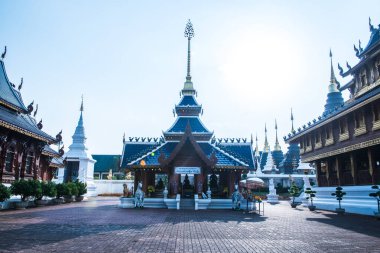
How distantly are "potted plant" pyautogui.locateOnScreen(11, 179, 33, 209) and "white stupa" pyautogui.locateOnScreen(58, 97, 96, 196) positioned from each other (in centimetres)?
2229

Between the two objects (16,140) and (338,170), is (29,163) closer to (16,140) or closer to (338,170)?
(16,140)

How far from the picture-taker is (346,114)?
2006cm

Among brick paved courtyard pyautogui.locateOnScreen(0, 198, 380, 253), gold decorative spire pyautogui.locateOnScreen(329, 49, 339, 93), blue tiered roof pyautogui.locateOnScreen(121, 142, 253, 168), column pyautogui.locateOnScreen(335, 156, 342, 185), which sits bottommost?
brick paved courtyard pyautogui.locateOnScreen(0, 198, 380, 253)

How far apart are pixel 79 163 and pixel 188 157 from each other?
994 inches

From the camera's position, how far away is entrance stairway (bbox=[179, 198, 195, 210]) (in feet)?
77.1

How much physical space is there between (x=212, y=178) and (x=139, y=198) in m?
7.90

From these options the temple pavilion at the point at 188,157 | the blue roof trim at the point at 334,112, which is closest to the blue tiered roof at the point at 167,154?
the temple pavilion at the point at 188,157

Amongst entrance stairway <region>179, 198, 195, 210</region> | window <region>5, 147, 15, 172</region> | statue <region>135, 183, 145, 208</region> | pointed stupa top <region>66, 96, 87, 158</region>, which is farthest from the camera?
pointed stupa top <region>66, 96, 87, 158</region>

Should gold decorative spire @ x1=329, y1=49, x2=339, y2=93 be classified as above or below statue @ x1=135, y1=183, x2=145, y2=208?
above

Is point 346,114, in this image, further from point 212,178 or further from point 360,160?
point 212,178

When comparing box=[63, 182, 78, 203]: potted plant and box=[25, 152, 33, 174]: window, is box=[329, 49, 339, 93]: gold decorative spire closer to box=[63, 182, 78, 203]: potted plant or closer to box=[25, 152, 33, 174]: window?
box=[63, 182, 78, 203]: potted plant

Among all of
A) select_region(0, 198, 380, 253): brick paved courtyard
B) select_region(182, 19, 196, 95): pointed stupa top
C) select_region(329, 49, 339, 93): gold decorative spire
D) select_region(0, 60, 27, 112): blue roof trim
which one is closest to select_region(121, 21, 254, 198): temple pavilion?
select_region(182, 19, 196, 95): pointed stupa top

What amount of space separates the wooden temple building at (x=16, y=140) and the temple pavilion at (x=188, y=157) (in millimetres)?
7302

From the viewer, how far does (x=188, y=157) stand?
24.4 metres
